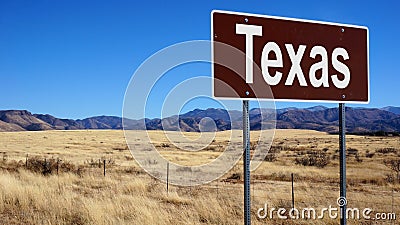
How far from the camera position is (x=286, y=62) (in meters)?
3.02

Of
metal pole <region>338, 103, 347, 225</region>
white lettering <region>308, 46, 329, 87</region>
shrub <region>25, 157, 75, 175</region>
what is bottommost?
shrub <region>25, 157, 75, 175</region>

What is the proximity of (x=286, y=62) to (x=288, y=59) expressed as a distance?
3 cm

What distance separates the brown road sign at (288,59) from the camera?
2.79 metres

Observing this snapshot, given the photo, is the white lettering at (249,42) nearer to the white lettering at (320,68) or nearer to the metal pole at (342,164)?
the white lettering at (320,68)

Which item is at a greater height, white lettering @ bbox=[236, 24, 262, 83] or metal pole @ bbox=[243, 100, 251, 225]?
white lettering @ bbox=[236, 24, 262, 83]

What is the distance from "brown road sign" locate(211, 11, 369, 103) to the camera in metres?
2.79

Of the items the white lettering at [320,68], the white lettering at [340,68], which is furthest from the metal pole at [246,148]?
the white lettering at [340,68]
